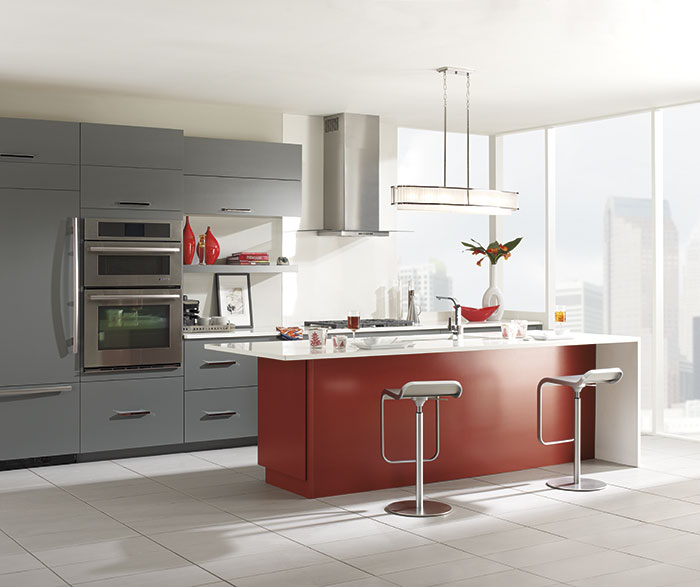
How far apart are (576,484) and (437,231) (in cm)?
343

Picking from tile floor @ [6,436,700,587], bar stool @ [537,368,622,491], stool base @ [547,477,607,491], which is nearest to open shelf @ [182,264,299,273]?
tile floor @ [6,436,700,587]

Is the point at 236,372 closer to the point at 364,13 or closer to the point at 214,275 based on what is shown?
the point at 214,275

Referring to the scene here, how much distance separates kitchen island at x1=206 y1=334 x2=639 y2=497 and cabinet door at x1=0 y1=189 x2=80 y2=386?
1244 millimetres

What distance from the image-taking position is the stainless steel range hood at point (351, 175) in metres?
7.33

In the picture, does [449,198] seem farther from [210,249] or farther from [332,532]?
[332,532]

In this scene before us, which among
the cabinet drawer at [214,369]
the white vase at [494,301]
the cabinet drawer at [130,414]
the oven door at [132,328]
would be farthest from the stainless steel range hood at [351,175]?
the cabinet drawer at [130,414]

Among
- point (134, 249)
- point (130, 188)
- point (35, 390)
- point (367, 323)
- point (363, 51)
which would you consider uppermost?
point (363, 51)

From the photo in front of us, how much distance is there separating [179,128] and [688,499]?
4.38m

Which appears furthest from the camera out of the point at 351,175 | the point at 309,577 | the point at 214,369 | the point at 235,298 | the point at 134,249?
the point at 351,175

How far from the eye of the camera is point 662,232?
23.4ft

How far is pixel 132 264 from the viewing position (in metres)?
6.20

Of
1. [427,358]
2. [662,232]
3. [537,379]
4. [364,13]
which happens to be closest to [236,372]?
[427,358]

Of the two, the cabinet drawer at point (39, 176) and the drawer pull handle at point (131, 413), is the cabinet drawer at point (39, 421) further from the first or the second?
the cabinet drawer at point (39, 176)

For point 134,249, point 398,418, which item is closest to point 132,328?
point 134,249
